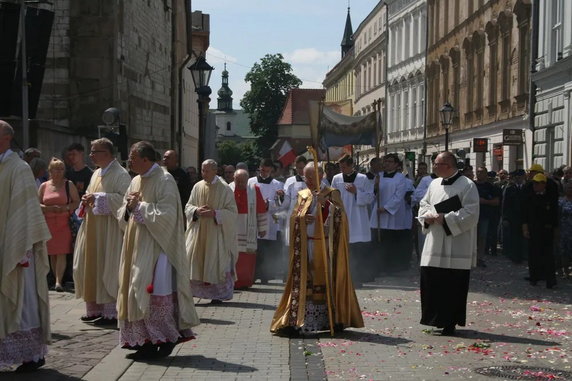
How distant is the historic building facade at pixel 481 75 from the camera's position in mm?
34844

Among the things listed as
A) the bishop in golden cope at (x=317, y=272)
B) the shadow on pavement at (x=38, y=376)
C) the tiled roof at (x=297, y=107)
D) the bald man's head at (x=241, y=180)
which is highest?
the tiled roof at (x=297, y=107)

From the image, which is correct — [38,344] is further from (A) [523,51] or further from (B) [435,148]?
(B) [435,148]

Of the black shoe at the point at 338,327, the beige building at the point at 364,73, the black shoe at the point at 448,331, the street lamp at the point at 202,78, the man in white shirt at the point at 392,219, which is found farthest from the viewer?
the beige building at the point at 364,73

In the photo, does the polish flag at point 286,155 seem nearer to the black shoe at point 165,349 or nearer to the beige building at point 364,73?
the black shoe at point 165,349

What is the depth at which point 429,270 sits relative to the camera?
11305mm

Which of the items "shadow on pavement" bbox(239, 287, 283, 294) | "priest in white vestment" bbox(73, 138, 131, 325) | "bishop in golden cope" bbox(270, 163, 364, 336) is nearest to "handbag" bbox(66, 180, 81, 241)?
"shadow on pavement" bbox(239, 287, 283, 294)

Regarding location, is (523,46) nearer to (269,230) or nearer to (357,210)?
(269,230)

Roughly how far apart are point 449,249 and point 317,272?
4.60 feet

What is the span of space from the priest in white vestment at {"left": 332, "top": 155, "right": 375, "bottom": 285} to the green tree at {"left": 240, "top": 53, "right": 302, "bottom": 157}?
270 feet

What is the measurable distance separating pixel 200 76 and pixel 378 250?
678cm

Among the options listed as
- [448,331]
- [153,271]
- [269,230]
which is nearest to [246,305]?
[448,331]

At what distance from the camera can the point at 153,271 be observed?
9312 millimetres

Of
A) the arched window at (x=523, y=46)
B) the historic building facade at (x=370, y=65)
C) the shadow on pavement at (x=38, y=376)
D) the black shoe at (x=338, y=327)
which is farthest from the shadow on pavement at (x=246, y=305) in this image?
the historic building facade at (x=370, y=65)

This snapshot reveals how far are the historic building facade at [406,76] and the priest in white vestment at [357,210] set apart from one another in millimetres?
37892
